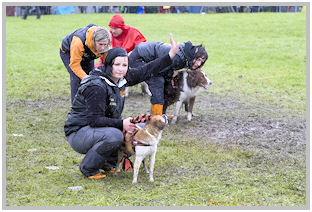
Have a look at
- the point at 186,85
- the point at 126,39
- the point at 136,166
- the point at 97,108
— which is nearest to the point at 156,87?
the point at 186,85


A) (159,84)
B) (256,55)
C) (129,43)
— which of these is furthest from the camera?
(256,55)

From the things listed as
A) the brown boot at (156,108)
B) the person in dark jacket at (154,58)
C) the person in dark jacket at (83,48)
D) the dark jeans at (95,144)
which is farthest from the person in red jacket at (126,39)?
the dark jeans at (95,144)

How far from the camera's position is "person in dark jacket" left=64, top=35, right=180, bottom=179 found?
16.1ft

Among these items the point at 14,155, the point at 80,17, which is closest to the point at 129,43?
the point at 14,155

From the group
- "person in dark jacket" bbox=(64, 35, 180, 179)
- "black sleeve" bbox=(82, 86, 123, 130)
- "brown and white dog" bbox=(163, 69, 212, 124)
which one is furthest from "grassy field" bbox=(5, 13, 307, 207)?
"black sleeve" bbox=(82, 86, 123, 130)

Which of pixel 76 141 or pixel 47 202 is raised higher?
pixel 76 141

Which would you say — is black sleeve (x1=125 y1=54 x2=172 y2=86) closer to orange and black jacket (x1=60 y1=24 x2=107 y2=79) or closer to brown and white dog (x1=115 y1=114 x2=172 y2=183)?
brown and white dog (x1=115 y1=114 x2=172 y2=183)

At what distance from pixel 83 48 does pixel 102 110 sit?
1953 mm

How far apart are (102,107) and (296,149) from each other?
128 inches

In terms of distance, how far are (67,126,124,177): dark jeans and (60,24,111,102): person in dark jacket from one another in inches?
52.0

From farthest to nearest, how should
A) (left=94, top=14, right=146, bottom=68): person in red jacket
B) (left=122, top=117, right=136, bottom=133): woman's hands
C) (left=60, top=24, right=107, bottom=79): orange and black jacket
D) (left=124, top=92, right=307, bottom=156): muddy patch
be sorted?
(left=94, top=14, right=146, bottom=68): person in red jacket
(left=124, top=92, right=307, bottom=156): muddy patch
(left=60, top=24, right=107, bottom=79): orange and black jacket
(left=122, top=117, right=136, bottom=133): woman's hands

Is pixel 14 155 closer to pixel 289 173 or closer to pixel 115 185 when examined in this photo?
pixel 115 185

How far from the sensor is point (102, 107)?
4.91 meters

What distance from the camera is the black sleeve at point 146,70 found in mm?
5223
